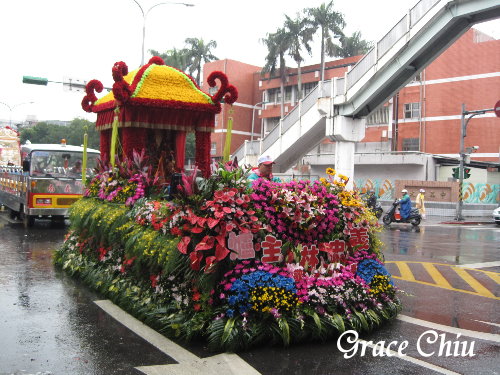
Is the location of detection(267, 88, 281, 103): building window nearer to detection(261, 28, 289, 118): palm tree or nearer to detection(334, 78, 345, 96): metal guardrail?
detection(261, 28, 289, 118): palm tree

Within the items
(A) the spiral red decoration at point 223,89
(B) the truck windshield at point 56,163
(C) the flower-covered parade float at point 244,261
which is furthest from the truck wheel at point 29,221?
(C) the flower-covered parade float at point 244,261

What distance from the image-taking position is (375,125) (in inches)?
1607

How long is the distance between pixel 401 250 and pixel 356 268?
7.69m

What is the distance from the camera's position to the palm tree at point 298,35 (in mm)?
41781

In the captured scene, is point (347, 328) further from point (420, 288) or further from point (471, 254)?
point (471, 254)

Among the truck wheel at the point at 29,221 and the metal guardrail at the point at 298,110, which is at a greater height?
the metal guardrail at the point at 298,110

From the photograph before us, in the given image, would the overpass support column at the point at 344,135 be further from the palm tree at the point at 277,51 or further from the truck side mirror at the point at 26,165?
the palm tree at the point at 277,51

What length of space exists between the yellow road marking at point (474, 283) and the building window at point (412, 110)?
3000cm

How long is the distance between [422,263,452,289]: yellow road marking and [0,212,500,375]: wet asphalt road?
0.19ft

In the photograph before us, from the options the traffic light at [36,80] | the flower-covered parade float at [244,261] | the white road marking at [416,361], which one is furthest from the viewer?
the traffic light at [36,80]

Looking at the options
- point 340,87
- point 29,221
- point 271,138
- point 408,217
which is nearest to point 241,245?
point 29,221

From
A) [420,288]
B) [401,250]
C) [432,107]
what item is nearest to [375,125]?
[432,107]

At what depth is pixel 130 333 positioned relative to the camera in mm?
→ 5391

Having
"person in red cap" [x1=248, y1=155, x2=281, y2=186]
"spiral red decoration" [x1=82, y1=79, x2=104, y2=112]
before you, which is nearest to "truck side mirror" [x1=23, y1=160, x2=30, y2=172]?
"spiral red decoration" [x1=82, y1=79, x2=104, y2=112]
